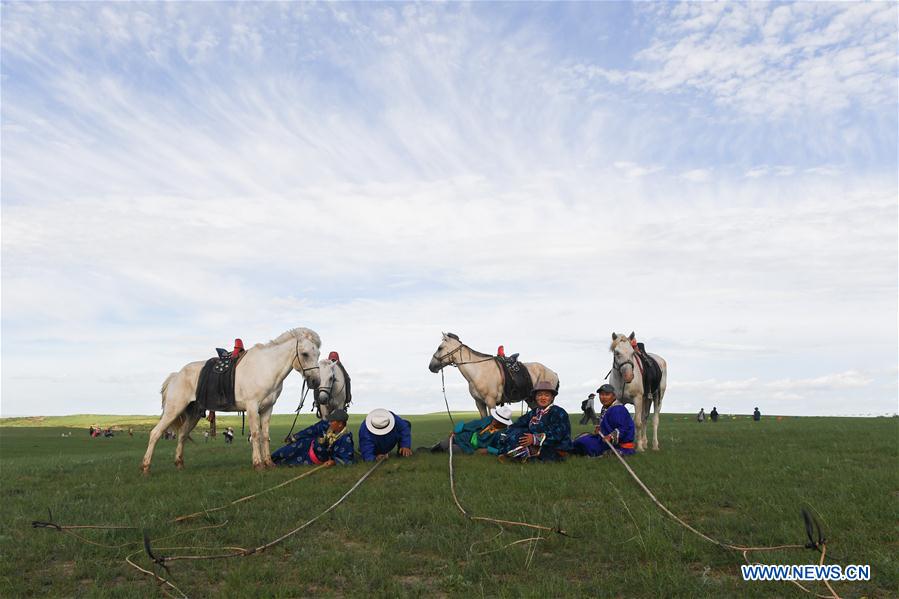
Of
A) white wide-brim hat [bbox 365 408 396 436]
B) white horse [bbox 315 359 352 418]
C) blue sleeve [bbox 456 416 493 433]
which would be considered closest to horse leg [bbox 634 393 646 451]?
blue sleeve [bbox 456 416 493 433]

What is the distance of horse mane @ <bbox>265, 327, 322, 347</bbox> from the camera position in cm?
1502

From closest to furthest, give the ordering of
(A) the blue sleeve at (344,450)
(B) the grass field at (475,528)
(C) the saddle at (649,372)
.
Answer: (B) the grass field at (475,528)
(A) the blue sleeve at (344,450)
(C) the saddle at (649,372)

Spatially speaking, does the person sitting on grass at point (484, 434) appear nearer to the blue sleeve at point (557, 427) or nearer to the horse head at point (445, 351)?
the blue sleeve at point (557, 427)

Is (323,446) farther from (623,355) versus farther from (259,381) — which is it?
(623,355)

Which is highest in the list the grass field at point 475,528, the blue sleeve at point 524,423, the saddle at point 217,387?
the saddle at point 217,387

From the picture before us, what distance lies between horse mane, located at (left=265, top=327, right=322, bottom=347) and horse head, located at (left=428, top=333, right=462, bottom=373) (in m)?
4.46

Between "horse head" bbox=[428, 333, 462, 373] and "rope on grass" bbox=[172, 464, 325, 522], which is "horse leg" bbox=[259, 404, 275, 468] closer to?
"rope on grass" bbox=[172, 464, 325, 522]

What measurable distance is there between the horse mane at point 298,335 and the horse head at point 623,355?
7436mm

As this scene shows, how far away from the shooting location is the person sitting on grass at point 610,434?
1371 centimetres

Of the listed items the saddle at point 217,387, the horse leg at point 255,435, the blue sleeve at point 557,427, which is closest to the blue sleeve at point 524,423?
the blue sleeve at point 557,427

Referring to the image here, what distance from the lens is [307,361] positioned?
14.7 m

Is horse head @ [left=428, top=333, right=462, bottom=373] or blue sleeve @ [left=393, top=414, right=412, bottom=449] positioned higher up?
horse head @ [left=428, top=333, right=462, bottom=373]

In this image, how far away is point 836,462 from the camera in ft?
42.4

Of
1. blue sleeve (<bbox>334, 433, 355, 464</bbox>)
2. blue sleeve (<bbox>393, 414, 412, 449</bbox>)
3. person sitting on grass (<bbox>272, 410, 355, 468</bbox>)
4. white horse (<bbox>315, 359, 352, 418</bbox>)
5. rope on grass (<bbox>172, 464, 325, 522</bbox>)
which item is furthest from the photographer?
white horse (<bbox>315, 359, 352, 418</bbox>)
